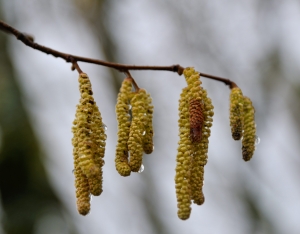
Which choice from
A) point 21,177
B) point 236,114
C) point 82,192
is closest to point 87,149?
point 82,192

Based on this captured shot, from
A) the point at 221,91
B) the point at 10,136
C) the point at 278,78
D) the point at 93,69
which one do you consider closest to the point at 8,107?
the point at 10,136

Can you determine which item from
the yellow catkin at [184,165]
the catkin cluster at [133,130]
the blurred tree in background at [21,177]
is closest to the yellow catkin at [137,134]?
the catkin cluster at [133,130]

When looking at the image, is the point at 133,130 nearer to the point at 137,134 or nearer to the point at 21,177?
the point at 137,134

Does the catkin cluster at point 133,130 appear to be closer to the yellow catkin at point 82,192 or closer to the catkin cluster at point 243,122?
the yellow catkin at point 82,192

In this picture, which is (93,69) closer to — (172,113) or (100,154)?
(172,113)

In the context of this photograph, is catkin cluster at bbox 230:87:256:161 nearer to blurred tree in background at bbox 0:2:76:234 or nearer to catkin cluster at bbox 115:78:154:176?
catkin cluster at bbox 115:78:154:176
